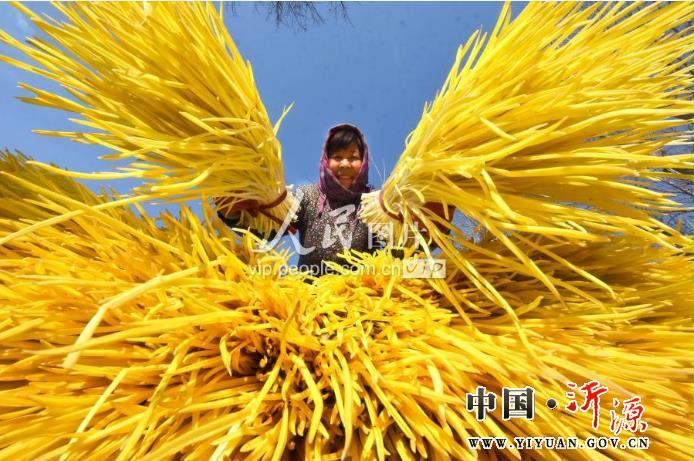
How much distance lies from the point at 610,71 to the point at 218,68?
351 millimetres

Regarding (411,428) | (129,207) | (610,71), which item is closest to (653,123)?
(610,71)

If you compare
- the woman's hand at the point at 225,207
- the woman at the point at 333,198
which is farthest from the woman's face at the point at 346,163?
the woman's hand at the point at 225,207

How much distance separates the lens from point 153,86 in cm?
34

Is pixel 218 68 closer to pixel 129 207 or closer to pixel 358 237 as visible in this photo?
pixel 129 207

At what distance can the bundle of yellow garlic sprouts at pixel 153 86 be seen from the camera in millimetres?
328

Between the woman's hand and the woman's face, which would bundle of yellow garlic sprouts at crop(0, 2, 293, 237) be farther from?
the woman's face

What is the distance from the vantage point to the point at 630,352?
31 centimetres

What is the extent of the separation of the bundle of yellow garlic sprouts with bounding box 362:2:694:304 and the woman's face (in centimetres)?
26

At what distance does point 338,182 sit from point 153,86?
0.32 m

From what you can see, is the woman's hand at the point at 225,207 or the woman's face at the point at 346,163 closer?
the woman's hand at the point at 225,207

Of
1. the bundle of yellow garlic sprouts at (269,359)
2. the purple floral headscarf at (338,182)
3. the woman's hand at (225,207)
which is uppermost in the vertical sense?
the purple floral headscarf at (338,182)

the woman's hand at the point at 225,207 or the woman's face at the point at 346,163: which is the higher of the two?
the woman's face at the point at 346,163

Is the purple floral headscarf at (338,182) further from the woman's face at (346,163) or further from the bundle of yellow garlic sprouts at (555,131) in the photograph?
the bundle of yellow garlic sprouts at (555,131)

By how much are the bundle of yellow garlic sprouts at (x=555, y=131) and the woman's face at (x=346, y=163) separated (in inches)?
10.3
